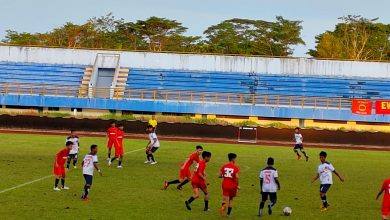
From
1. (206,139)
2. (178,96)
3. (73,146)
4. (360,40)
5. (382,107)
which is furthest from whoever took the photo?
(360,40)

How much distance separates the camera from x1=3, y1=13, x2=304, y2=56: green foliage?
11412cm

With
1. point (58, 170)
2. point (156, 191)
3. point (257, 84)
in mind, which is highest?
point (257, 84)

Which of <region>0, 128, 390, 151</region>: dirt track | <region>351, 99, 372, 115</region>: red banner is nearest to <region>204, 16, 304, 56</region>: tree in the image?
<region>351, 99, 372, 115</region>: red banner

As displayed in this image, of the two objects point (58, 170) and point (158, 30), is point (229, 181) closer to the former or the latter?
point (58, 170)

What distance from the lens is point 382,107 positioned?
213ft

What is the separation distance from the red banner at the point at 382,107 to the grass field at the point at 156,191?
27616 millimetres

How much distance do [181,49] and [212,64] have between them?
3936 cm

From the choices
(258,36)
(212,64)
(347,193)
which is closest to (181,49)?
(258,36)

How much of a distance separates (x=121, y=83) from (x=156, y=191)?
50.9 metres

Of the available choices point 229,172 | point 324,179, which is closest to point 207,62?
point 324,179

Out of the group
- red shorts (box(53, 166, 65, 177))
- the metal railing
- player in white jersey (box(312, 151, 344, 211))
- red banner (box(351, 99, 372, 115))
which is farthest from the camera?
the metal railing

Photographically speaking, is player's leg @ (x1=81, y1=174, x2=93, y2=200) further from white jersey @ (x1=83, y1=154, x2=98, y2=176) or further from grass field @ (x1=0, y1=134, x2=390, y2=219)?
grass field @ (x1=0, y1=134, x2=390, y2=219)

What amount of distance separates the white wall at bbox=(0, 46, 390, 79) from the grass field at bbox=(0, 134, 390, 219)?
38407mm

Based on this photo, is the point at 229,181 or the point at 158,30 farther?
the point at 158,30
